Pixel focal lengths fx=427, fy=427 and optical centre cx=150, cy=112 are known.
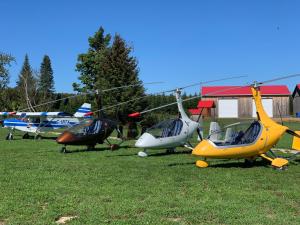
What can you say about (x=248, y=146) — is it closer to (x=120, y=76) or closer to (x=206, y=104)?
(x=120, y=76)

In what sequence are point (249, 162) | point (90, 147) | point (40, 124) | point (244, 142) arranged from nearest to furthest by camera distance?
1. point (244, 142)
2. point (249, 162)
3. point (90, 147)
4. point (40, 124)

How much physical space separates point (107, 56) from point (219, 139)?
25512 mm

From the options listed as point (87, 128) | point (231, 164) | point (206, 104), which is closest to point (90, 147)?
point (87, 128)

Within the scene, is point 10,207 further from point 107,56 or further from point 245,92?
point 245,92

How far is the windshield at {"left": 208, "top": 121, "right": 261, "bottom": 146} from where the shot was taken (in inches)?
477

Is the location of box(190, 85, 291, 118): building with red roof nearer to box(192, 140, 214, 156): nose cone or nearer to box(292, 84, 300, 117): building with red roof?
box(292, 84, 300, 117): building with red roof

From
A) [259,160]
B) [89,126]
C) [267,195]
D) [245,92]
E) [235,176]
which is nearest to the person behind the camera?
[267,195]

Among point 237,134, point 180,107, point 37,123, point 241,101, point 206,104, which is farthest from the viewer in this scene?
point 241,101

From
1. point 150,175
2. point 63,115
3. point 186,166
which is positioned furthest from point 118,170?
point 63,115

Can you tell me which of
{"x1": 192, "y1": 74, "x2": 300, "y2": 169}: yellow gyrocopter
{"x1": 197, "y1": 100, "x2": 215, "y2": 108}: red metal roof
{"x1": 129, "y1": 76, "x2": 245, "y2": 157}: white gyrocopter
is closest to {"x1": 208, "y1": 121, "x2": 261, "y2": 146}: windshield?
{"x1": 192, "y1": 74, "x2": 300, "y2": 169}: yellow gyrocopter

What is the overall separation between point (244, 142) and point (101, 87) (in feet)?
84.0

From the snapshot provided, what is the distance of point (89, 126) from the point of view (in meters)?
17.8

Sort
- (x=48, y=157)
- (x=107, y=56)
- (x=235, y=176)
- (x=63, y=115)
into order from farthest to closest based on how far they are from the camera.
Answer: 1. (x=107, y=56)
2. (x=63, y=115)
3. (x=48, y=157)
4. (x=235, y=176)

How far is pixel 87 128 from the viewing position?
58.1 feet
